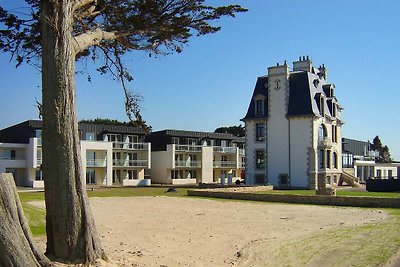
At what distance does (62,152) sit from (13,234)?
249 cm

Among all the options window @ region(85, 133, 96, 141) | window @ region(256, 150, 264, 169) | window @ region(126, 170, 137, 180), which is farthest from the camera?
window @ region(126, 170, 137, 180)

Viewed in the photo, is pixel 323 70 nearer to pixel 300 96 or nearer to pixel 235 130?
pixel 300 96

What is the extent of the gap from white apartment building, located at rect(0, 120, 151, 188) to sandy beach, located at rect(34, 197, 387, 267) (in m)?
31.2

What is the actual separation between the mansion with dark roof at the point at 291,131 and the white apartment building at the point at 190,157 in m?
13.9

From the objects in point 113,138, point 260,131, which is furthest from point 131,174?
point 260,131

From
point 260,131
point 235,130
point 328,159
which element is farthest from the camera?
point 235,130

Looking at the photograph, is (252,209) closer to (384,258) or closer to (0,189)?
(384,258)

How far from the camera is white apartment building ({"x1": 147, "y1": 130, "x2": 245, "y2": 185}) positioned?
64375mm

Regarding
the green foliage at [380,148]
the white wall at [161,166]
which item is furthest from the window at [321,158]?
the green foliage at [380,148]

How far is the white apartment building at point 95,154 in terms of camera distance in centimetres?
5247

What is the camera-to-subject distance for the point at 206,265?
35.5ft

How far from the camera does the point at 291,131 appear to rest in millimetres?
49125

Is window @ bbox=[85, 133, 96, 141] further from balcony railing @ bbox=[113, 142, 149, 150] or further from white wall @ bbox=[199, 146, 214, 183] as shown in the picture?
white wall @ bbox=[199, 146, 214, 183]

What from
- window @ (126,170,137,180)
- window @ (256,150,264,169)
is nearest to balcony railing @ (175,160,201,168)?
window @ (126,170,137,180)
